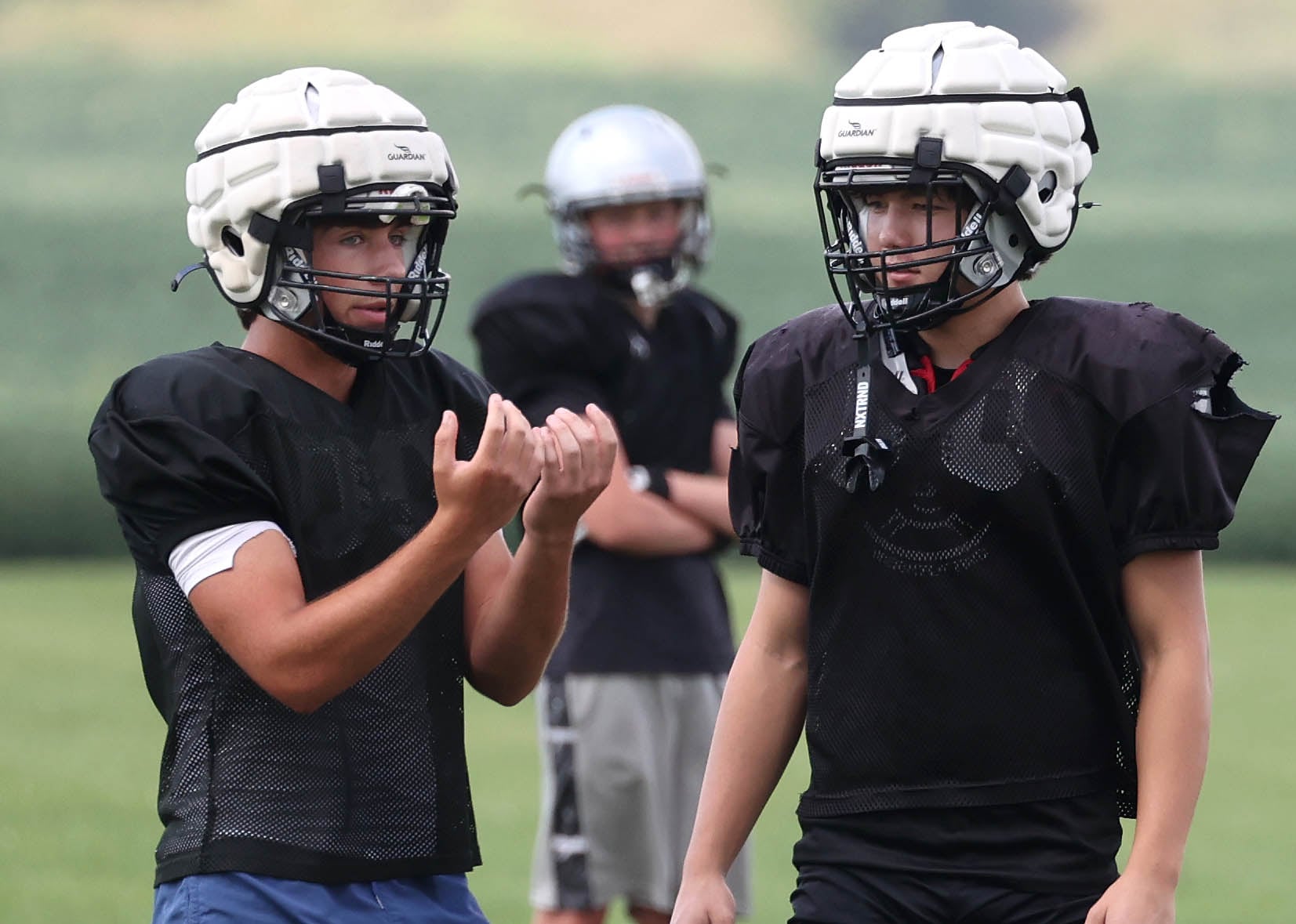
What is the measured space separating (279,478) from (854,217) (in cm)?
86

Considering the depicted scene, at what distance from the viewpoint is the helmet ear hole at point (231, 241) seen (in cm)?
309

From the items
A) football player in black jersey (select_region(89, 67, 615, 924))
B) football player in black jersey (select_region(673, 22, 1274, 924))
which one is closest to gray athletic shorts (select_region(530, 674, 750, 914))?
football player in black jersey (select_region(89, 67, 615, 924))

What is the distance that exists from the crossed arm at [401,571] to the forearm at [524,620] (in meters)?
0.06

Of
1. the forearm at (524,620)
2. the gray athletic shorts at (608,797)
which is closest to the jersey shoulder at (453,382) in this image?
the forearm at (524,620)

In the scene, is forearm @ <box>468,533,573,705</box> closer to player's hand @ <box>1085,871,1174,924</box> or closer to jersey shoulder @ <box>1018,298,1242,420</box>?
jersey shoulder @ <box>1018,298,1242,420</box>

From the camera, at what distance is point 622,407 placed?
504 cm

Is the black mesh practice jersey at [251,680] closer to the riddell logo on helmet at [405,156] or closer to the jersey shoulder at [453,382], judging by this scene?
the jersey shoulder at [453,382]

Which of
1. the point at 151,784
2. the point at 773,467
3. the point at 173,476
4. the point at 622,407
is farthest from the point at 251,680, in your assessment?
the point at 151,784

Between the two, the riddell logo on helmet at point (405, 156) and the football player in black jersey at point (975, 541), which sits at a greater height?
the riddell logo on helmet at point (405, 156)

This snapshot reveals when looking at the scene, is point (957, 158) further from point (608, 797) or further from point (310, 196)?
point (608, 797)

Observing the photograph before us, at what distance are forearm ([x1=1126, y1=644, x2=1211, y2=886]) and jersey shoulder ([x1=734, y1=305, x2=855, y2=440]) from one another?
1.94 ft

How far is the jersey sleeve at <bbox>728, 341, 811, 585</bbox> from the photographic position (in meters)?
3.03

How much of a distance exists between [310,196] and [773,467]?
74cm

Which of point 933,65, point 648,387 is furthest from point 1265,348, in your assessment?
point 933,65
